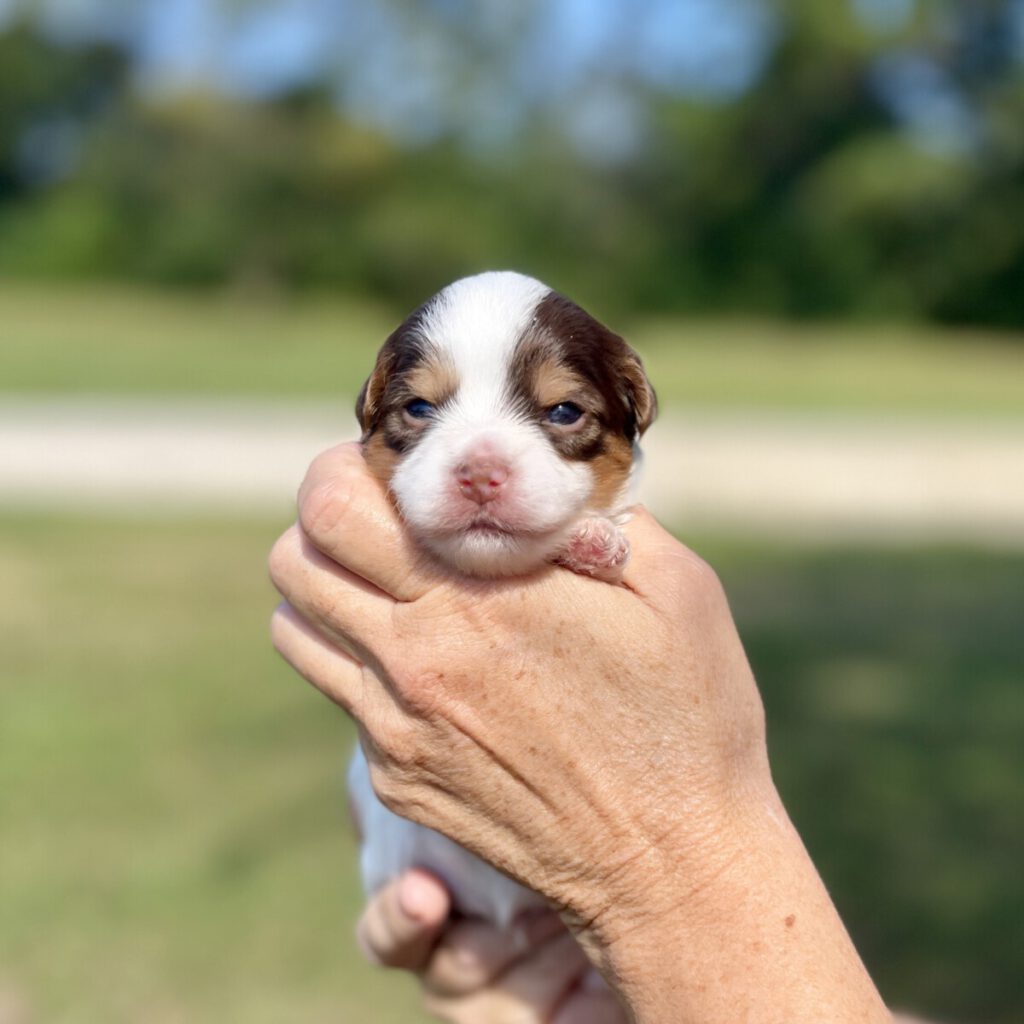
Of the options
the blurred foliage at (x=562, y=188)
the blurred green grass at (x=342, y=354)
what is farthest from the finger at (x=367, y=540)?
the blurred green grass at (x=342, y=354)

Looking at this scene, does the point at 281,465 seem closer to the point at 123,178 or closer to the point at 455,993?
the point at 455,993

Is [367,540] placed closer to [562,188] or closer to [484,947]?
[484,947]

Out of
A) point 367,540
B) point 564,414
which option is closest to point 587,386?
point 564,414

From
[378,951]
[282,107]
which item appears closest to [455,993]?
[378,951]

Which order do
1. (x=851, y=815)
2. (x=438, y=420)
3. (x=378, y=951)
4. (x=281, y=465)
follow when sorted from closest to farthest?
(x=438, y=420) < (x=378, y=951) < (x=851, y=815) < (x=281, y=465)

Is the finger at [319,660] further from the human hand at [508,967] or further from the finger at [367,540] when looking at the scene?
the human hand at [508,967]
